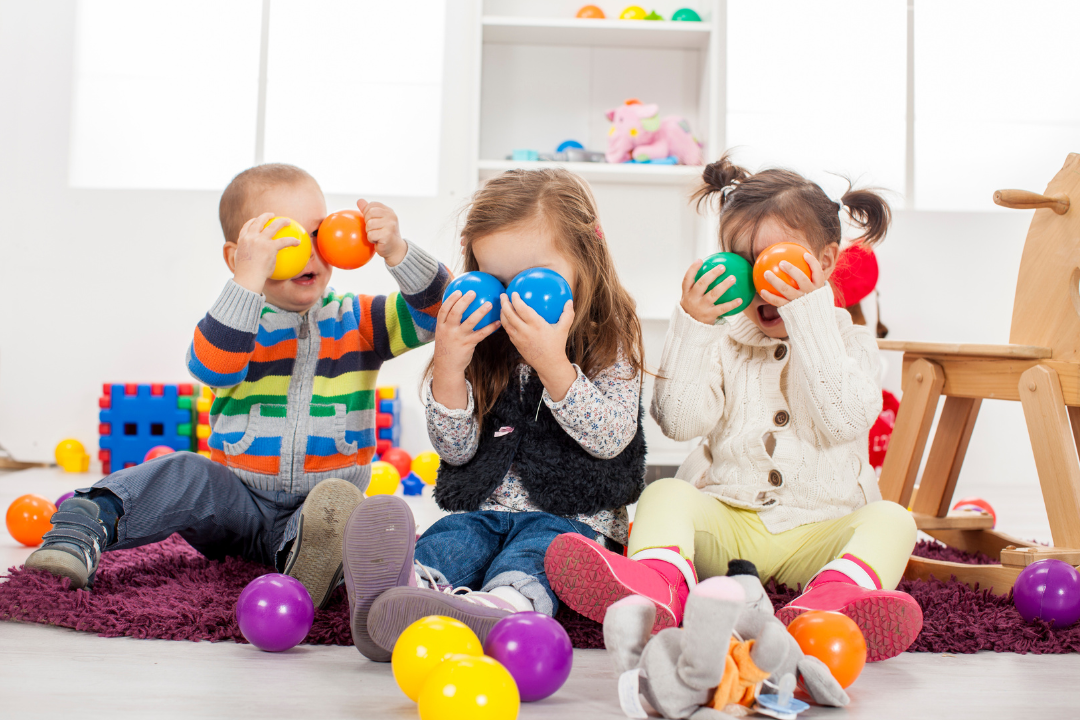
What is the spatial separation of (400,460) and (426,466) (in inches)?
5.6

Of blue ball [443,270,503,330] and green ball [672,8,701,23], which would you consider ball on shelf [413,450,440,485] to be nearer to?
blue ball [443,270,503,330]

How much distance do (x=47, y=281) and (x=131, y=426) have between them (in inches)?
23.6

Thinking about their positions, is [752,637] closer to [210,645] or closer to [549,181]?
[210,645]

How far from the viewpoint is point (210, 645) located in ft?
2.89

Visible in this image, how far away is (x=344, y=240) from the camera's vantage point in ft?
3.84

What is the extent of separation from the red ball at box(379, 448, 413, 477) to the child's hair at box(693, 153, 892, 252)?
55.2 inches

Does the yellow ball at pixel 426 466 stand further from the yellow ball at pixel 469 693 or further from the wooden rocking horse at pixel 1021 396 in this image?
the yellow ball at pixel 469 693

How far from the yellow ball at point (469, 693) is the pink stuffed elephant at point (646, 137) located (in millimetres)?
2214

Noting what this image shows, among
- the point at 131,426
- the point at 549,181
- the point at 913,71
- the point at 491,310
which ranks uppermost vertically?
the point at 913,71

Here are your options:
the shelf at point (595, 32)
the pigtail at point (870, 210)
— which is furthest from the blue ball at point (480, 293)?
the shelf at point (595, 32)

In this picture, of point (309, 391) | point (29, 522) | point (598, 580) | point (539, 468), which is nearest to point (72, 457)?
point (29, 522)

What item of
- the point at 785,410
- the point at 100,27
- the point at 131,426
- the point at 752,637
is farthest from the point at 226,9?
the point at 752,637

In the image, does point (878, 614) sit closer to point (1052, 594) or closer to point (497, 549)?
point (1052, 594)

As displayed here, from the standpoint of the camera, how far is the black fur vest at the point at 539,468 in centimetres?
108
